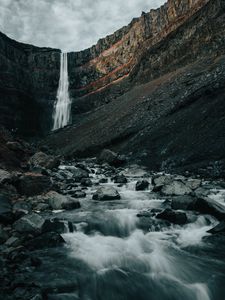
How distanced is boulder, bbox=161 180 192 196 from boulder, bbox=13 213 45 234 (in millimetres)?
6159

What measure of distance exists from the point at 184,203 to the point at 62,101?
61.0 metres

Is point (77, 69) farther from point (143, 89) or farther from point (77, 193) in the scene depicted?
point (77, 193)

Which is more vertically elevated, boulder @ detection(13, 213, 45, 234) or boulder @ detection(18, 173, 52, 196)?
boulder @ detection(18, 173, 52, 196)

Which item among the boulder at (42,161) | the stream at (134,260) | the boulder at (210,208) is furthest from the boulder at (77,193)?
the boulder at (42,161)

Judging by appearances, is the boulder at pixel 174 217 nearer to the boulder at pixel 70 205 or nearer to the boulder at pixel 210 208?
the boulder at pixel 210 208

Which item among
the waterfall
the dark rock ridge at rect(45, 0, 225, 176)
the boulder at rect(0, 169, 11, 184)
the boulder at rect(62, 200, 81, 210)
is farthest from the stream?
the waterfall

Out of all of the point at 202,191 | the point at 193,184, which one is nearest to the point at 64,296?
the point at 202,191

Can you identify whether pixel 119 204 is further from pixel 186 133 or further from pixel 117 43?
pixel 117 43

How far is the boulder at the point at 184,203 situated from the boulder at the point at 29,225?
15.2 ft

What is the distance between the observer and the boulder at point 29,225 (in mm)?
7432

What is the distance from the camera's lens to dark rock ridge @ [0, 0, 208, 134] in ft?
178

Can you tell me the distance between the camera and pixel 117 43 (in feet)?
214

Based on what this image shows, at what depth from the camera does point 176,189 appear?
1228cm

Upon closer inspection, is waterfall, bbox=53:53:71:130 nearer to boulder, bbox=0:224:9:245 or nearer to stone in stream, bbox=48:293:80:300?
boulder, bbox=0:224:9:245
